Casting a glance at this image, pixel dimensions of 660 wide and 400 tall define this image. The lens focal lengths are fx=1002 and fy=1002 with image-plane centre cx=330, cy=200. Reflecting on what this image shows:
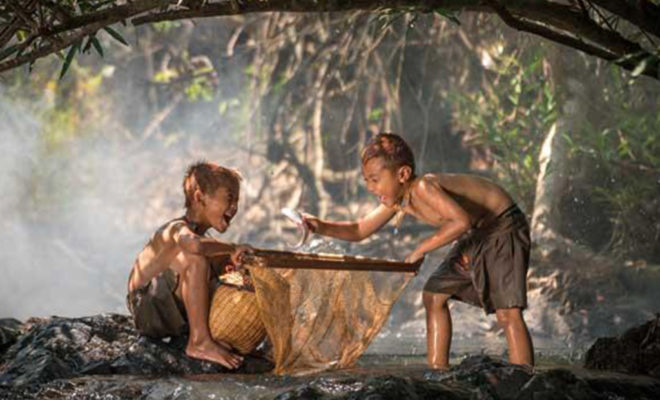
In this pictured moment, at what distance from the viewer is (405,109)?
1030 centimetres

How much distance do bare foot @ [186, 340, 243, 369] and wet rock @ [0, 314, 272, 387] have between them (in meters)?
0.03

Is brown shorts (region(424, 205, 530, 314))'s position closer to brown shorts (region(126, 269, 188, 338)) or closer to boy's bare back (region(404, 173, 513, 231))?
boy's bare back (region(404, 173, 513, 231))

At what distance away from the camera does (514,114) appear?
9266 millimetres

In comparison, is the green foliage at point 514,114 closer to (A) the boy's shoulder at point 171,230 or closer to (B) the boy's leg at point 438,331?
(B) the boy's leg at point 438,331

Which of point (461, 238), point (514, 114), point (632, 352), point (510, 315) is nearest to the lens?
point (632, 352)

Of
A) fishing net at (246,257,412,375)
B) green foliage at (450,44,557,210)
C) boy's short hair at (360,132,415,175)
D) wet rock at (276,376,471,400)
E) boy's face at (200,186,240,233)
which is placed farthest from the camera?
green foliage at (450,44,557,210)

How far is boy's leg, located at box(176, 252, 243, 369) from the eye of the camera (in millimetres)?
4828

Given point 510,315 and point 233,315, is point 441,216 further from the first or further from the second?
point 233,315

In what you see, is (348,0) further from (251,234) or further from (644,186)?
(251,234)

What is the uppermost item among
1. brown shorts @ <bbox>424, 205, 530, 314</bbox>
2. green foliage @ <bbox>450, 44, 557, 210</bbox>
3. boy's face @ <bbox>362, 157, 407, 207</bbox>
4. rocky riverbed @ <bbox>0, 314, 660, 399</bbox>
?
green foliage @ <bbox>450, 44, 557, 210</bbox>

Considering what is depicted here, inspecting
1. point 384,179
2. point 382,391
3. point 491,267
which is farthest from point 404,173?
point 382,391

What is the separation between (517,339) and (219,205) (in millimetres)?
1629

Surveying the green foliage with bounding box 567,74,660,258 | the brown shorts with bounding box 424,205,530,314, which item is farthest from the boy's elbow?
the green foliage with bounding box 567,74,660,258

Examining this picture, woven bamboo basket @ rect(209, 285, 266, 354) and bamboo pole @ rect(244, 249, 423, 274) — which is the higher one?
bamboo pole @ rect(244, 249, 423, 274)
